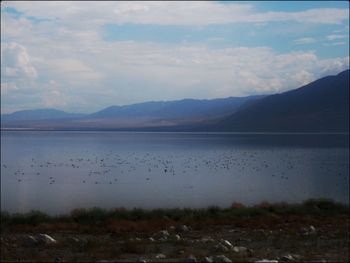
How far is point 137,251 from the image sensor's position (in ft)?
39.9

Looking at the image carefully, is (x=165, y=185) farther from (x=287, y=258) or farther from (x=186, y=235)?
(x=287, y=258)

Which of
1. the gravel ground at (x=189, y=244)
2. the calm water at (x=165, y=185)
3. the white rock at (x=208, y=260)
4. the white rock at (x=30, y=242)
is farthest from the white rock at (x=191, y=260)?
the calm water at (x=165, y=185)

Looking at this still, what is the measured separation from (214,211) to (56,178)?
24983 mm

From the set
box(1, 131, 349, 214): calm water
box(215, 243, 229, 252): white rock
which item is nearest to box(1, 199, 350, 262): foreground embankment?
box(215, 243, 229, 252): white rock

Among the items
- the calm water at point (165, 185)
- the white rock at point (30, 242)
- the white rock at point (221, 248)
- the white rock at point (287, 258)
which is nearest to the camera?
the white rock at point (287, 258)

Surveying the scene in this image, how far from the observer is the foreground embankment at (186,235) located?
11.6 m

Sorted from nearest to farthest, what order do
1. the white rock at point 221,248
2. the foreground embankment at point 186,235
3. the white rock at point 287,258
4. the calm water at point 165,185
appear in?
the white rock at point 287,258 < the foreground embankment at point 186,235 < the white rock at point 221,248 < the calm water at point 165,185

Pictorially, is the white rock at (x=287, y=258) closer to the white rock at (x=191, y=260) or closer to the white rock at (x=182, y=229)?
the white rock at (x=191, y=260)

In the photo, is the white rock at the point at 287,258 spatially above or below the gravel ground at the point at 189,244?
above

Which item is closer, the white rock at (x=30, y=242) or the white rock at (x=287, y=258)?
the white rock at (x=287, y=258)

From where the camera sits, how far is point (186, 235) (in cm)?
1580

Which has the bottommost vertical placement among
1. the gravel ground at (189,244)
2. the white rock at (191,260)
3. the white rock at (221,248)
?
the gravel ground at (189,244)

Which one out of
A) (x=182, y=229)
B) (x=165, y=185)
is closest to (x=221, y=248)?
(x=182, y=229)

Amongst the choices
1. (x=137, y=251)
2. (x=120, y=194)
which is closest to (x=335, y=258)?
(x=137, y=251)
